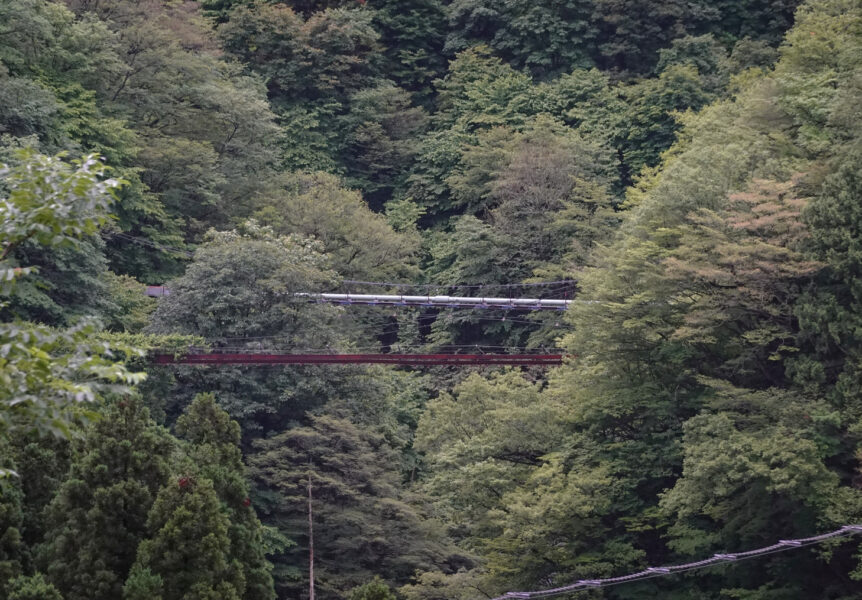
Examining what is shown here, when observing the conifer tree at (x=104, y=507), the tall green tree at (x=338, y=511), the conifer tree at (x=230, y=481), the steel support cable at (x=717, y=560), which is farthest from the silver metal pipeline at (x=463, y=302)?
the conifer tree at (x=104, y=507)

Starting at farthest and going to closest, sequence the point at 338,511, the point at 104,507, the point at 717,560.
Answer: the point at 338,511 → the point at 717,560 → the point at 104,507

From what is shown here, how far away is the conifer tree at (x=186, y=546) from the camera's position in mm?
8586

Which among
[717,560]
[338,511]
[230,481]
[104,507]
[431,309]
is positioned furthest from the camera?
[431,309]

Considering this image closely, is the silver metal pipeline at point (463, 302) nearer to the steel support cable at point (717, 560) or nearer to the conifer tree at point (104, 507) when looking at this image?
the steel support cable at point (717, 560)

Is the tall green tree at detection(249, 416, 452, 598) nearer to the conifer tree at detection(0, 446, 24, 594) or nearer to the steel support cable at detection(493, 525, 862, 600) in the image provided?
the steel support cable at detection(493, 525, 862, 600)

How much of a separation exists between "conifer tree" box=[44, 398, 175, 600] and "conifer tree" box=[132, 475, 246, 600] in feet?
1.31

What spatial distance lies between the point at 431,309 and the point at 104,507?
18.4m

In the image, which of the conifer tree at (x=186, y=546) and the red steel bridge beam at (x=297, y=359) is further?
the red steel bridge beam at (x=297, y=359)

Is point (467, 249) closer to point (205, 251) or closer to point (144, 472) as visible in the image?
point (205, 251)

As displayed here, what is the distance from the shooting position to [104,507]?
905 cm

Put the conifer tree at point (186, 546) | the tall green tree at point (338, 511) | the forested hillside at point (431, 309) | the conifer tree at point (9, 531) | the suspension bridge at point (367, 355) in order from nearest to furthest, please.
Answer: the conifer tree at point (9, 531) → the conifer tree at point (186, 546) → the forested hillside at point (431, 309) → the tall green tree at point (338, 511) → the suspension bridge at point (367, 355)

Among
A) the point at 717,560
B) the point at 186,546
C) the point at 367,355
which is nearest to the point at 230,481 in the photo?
the point at 186,546

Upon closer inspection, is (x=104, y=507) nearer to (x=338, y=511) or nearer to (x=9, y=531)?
(x=9, y=531)

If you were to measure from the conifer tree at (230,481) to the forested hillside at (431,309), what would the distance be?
3cm
